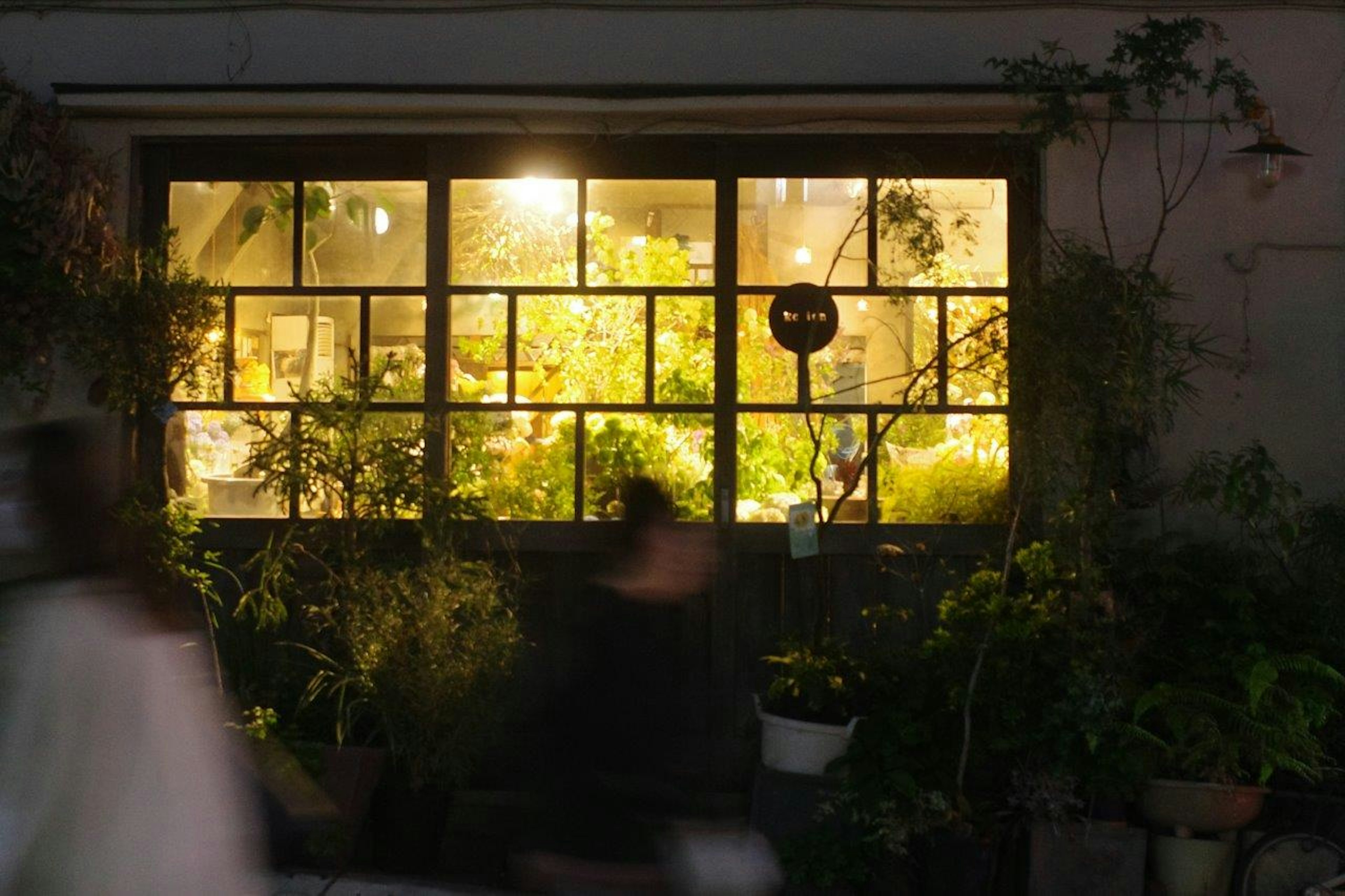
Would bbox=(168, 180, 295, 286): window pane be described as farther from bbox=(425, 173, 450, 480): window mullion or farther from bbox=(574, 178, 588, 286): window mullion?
bbox=(574, 178, 588, 286): window mullion

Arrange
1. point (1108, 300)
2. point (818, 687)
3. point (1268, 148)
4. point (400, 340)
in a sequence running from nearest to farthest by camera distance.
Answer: point (1108, 300) → point (818, 687) → point (1268, 148) → point (400, 340)

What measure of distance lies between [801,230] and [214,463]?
312cm

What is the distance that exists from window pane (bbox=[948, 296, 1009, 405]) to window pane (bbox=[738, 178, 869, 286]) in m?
0.49

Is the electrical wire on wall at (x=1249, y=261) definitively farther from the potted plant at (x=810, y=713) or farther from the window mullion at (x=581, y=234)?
the window mullion at (x=581, y=234)

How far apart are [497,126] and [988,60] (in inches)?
92.5

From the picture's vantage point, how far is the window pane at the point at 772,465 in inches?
287

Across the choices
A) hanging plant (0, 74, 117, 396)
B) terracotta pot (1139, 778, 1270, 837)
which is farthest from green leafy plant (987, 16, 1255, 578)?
hanging plant (0, 74, 117, 396)

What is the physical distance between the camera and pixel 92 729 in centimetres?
Result: 319

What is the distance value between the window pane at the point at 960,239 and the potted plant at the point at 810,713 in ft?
6.45

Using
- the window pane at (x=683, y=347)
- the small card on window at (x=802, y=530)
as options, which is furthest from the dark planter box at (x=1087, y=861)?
the window pane at (x=683, y=347)

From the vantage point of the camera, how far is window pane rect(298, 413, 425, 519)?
6695 mm

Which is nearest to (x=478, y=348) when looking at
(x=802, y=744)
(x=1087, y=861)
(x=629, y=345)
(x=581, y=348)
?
(x=581, y=348)

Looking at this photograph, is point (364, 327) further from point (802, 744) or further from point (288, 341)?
point (802, 744)

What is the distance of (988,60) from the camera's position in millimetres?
7016
